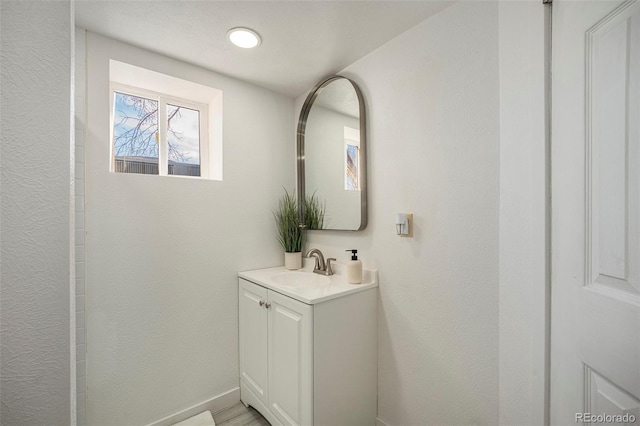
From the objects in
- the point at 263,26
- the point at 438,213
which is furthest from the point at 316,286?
the point at 263,26

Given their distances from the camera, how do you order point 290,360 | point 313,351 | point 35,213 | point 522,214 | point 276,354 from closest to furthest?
point 35,213
point 522,214
point 313,351
point 290,360
point 276,354

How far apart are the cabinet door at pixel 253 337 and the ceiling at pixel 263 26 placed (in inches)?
56.2

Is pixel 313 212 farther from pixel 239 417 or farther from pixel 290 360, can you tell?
pixel 239 417

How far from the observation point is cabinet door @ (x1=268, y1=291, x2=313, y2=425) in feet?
4.32

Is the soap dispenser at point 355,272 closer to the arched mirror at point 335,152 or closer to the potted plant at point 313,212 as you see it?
the arched mirror at point 335,152

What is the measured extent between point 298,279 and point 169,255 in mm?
833

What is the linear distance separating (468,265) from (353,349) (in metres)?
0.76

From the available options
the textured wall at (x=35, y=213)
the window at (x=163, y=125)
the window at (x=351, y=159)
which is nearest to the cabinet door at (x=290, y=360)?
the window at (x=351, y=159)

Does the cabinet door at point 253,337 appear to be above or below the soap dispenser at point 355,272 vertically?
below

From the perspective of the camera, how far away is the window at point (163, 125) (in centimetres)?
171

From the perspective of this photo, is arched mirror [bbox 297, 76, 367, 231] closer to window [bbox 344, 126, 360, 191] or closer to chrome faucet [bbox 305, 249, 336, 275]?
window [bbox 344, 126, 360, 191]

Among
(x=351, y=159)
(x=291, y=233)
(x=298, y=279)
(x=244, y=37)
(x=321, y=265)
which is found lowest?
(x=298, y=279)

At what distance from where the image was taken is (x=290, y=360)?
142cm

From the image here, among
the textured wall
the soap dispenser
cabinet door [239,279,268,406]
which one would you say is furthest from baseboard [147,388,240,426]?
the textured wall
